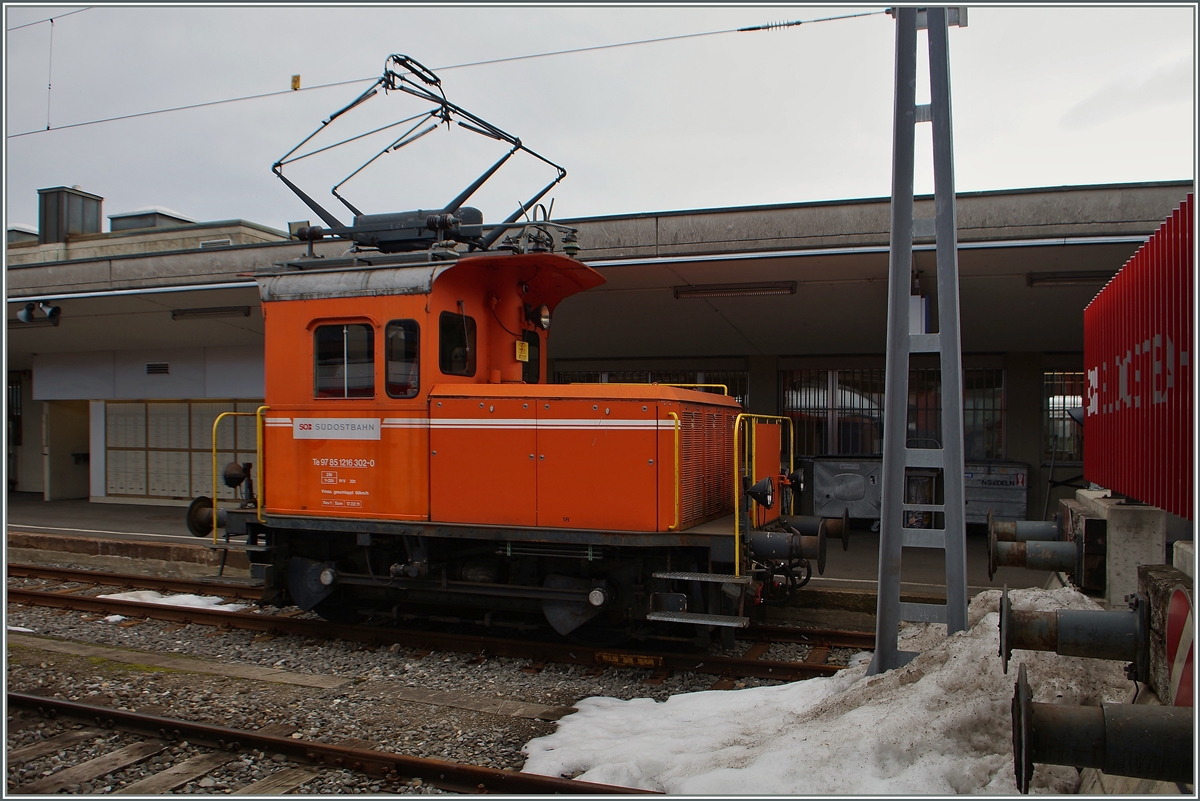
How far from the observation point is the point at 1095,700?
13.3 ft

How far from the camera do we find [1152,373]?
472cm

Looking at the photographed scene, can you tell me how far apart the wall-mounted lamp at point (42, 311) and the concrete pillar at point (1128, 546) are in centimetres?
1485

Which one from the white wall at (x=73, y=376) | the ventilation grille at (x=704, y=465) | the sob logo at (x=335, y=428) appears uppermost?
the white wall at (x=73, y=376)

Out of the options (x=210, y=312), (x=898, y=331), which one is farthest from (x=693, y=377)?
(x=898, y=331)

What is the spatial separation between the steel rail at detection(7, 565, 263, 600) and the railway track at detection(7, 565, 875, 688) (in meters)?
0.17

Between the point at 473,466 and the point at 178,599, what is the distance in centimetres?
511

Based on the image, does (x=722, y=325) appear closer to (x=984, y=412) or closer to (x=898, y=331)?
(x=984, y=412)

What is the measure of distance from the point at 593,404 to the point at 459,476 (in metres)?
1.33

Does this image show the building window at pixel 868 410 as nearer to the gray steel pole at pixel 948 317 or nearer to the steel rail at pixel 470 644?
the steel rail at pixel 470 644

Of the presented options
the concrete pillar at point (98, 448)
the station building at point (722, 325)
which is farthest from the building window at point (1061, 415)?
the concrete pillar at point (98, 448)

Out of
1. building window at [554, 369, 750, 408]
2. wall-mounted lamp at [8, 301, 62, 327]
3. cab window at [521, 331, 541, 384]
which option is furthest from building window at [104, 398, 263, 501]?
cab window at [521, 331, 541, 384]

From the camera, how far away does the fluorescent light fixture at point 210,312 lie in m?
12.5

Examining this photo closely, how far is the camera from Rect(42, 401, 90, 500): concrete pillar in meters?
17.7

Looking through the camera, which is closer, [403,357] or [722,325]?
[403,357]
